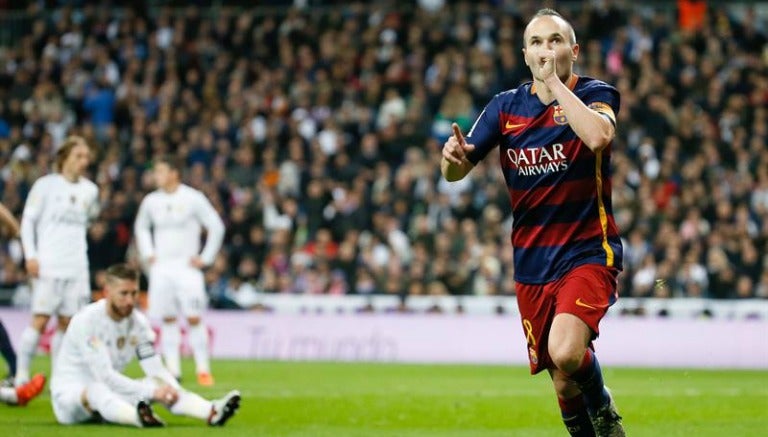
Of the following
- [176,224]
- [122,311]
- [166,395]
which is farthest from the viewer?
[176,224]

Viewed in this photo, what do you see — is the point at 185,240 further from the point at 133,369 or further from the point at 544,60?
the point at 544,60

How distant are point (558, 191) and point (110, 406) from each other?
14.3 ft

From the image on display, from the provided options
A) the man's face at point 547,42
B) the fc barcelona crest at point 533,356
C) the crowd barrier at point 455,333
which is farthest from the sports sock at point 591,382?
the crowd barrier at point 455,333

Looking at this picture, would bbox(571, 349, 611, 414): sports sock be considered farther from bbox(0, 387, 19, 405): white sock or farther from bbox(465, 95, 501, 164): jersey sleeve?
bbox(0, 387, 19, 405): white sock

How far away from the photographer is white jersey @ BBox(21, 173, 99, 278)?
44.8 feet

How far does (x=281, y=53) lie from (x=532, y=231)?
19.9m

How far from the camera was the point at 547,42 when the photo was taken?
290 inches

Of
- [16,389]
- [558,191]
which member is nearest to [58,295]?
[16,389]

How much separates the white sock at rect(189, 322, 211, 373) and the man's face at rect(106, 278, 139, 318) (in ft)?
14.3

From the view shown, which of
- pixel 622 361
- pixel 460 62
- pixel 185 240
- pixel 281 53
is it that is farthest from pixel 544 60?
pixel 281 53

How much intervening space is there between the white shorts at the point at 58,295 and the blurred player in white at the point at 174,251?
171 centimetres

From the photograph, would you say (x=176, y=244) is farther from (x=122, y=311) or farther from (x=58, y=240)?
(x=122, y=311)

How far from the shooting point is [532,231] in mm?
7699

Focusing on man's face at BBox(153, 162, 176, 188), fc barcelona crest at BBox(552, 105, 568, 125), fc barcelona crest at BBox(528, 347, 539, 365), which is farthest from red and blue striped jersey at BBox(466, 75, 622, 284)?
man's face at BBox(153, 162, 176, 188)
